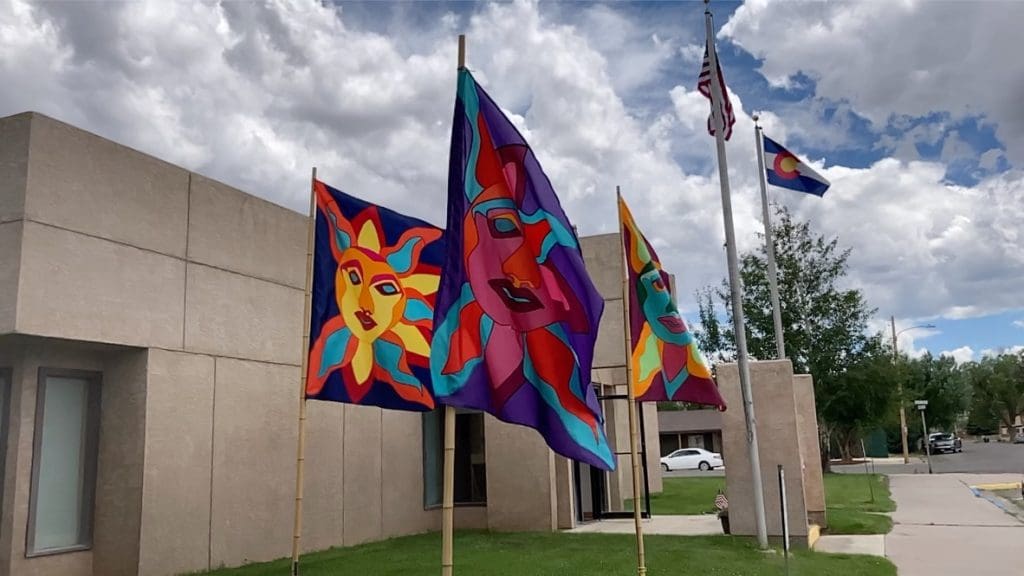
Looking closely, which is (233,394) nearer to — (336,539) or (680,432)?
(336,539)

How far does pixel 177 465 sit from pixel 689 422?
47.4 meters

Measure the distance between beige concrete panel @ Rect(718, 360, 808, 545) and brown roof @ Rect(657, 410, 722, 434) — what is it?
4135 centimetres

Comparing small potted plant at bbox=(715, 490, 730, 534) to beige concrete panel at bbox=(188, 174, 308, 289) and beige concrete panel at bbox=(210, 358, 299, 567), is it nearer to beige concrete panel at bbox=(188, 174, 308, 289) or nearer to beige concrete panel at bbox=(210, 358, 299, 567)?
beige concrete panel at bbox=(210, 358, 299, 567)

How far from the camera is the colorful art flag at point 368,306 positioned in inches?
423

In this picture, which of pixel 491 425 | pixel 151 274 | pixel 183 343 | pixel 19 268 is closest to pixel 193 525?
pixel 183 343

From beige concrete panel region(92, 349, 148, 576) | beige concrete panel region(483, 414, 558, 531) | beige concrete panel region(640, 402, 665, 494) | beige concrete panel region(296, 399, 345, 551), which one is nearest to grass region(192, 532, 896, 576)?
beige concrete panel region(296, 399, 345, 551)

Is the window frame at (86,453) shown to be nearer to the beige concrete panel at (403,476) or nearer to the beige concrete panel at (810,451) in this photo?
the beige concrete panel at (403,476)

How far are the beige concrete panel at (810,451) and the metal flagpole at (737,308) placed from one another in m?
2.95

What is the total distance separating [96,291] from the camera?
1110 cm

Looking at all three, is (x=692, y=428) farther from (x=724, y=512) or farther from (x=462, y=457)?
(x=724, y=512)

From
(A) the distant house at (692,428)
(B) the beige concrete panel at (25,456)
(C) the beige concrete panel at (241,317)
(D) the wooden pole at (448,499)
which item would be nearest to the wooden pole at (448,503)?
(D) the wooden pole at (448,499)

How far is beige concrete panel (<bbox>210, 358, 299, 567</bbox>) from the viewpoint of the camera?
13094 millimetres

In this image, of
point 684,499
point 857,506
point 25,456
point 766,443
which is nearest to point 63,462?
point 25,456

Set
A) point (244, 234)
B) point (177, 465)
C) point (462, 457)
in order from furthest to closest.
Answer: point (462, 457) → point (244, 234) → point (177, 465)
